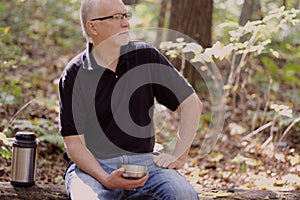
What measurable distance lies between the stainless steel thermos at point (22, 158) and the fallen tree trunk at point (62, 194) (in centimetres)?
5

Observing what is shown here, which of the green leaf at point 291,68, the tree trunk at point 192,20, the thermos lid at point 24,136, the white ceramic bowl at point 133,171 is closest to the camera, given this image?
the white ceramic bowl at point 133,171

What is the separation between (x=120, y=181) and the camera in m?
2.91

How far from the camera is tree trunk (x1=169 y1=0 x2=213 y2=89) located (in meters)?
6.67

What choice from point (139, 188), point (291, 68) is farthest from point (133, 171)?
point (291, 68)

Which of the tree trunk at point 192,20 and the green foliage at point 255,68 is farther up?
the tree trunk at point 192,20

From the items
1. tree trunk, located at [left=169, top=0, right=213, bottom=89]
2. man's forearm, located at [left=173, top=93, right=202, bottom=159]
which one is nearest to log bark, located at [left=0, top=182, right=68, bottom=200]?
man's forearm, located at [left=173, top=93, right=202, bottom=159]

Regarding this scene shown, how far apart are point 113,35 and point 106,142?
0.67m

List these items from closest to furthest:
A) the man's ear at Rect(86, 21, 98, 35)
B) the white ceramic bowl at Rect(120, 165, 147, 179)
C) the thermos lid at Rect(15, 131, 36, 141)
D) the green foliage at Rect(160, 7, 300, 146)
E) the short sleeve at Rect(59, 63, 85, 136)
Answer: the white ceramic bowl at Rect(120, 165, 147, 179) → the short sleeve at Rect(59, 63, 85, 136) → the man's ear at Rect(86, 21, 98, 35) → the thermos lid at Rect(15, 131, 36, 141) → the green foliage at Rect(160, 7, 300, 146)

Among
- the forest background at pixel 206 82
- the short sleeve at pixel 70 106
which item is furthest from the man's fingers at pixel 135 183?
the forest background at pixel 206 82

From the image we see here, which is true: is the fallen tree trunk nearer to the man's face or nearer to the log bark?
the log bark

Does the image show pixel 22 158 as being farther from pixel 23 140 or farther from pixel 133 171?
pixel 133 171

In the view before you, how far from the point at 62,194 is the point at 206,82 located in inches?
148

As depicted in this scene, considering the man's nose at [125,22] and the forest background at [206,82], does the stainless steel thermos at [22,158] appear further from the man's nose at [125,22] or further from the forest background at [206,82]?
the man's nose at [125,22]

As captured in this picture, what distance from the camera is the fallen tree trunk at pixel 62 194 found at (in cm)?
329
